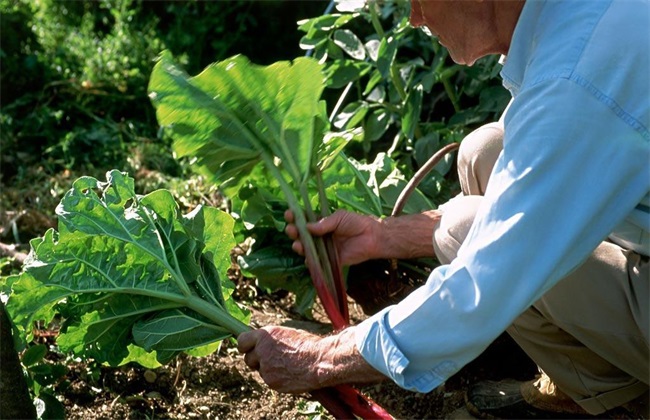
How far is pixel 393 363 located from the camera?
2146 mm

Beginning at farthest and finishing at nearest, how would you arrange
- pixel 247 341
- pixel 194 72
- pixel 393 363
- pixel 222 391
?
pixel 194 72, pixel 222 391, pixel 247 341, pixel 393 363

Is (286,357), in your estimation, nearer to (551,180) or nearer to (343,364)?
(343,364)

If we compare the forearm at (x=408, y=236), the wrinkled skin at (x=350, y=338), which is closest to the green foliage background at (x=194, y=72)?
the forearm at (x=408, y=236)

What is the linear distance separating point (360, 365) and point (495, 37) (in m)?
0.81

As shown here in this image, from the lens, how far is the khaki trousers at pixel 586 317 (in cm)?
251

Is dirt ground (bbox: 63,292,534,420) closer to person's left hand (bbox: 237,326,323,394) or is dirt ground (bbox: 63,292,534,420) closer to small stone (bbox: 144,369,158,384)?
small stone (bbox: 144,369,158,384)

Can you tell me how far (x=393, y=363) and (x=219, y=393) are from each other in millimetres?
1108

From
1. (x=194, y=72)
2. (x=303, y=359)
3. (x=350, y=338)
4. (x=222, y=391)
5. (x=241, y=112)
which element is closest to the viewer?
(x=350, y=338)

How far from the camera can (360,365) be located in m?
2.28

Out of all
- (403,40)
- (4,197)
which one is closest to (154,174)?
(4,197)

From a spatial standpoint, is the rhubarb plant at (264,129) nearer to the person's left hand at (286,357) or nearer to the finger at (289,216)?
the finger at (289,216)

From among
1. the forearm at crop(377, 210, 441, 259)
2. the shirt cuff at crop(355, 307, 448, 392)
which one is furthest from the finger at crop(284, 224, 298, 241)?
the shirt cuff at crop(355, 307, 448, 392)

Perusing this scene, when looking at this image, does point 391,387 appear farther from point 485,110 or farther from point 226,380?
point 485,110

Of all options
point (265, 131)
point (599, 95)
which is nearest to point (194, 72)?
point (265, 131)
